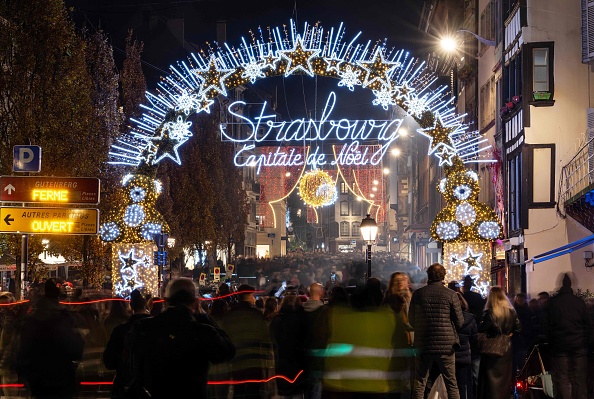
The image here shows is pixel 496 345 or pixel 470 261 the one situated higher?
pixel 470 261

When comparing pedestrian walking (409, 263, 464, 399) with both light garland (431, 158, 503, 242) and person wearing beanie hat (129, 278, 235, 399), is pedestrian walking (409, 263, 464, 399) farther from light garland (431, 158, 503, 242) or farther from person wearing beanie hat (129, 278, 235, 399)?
light garland (431, 158, 503, 242)

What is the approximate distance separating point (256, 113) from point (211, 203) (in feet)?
163

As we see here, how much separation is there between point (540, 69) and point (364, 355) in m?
21.4

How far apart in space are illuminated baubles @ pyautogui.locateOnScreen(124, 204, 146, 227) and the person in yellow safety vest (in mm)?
14144

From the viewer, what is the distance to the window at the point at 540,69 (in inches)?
1134

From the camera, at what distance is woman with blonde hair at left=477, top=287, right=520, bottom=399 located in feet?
42.3

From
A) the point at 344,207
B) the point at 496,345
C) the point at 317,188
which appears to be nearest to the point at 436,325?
the point at 496,345

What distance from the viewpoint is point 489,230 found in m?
22.3

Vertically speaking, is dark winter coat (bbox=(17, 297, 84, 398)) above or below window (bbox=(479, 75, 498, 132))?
below

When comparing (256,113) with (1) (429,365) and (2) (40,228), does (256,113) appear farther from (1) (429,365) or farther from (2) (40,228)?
(1) (429,365)

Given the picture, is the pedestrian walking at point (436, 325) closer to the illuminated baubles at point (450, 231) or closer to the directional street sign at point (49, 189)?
the directional street sign at point (49, 189)

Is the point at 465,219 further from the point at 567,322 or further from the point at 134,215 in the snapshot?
the point at 567,322

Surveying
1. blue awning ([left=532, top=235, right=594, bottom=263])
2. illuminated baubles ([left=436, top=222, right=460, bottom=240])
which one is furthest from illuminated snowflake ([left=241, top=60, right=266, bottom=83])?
blue awning ([left=532, top=235, right=594, bottom=263])

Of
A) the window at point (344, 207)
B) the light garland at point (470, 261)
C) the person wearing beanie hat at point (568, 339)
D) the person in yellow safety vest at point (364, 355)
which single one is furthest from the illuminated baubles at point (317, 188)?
the window at point (344, 207)
